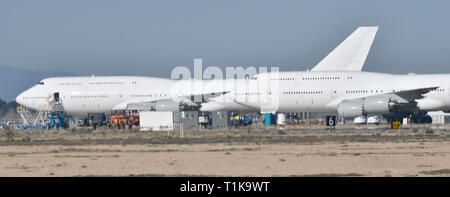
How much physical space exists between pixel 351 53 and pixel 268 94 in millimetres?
32367

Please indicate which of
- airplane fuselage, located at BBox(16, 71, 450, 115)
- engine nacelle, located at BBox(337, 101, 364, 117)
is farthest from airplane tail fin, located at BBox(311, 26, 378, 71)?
engine nacelle, located at BBox(337, 101, 364, 117)

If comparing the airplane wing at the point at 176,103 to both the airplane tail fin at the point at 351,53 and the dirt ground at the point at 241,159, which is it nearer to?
the airplane tail fin at the point at 351,53

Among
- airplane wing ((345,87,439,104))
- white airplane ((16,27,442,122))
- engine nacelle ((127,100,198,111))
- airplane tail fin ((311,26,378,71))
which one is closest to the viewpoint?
airplane wing ((345,87,439,104))

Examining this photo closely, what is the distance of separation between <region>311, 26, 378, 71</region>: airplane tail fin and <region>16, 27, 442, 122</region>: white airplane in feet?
81.5

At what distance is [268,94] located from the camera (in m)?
78.1

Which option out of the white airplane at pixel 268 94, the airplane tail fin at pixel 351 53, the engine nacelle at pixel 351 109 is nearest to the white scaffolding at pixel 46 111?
the white airplane at pixel 268 94

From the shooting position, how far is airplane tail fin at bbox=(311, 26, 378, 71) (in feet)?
348

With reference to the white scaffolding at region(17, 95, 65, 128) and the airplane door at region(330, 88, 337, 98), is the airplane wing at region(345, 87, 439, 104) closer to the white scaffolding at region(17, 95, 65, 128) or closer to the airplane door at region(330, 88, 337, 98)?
the airplane door at region(330, 88, 337, 98)

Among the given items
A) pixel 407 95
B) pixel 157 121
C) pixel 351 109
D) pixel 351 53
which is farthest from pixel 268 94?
pixel 351 53

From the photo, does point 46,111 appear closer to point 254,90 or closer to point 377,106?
point 254,90

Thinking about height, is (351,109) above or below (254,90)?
below

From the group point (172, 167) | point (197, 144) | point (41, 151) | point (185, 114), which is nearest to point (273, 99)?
point (185, 114)
